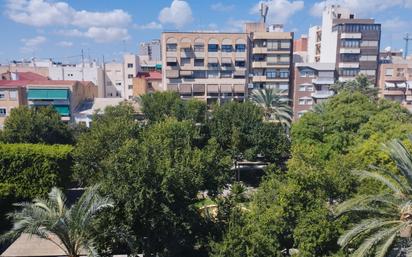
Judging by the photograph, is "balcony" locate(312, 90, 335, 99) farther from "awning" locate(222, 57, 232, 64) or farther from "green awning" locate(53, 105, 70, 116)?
"green awning" locate(53, 105, 70, 116)

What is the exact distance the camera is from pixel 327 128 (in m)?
36.8

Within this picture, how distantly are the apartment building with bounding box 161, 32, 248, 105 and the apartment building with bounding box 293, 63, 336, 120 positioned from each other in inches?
387

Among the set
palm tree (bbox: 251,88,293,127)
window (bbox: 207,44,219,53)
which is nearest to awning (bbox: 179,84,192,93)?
window (bbox: 207,44,219,53)

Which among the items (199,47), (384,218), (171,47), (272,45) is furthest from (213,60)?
(384,218)

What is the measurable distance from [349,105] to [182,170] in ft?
83.4

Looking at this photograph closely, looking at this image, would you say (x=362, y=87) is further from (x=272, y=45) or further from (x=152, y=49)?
(x=152, y=49)

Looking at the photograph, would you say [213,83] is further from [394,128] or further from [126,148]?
[126,148]

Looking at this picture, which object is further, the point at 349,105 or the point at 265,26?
the point at 265,26

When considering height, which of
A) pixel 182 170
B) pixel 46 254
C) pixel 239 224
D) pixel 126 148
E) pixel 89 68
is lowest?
pixel 46 254

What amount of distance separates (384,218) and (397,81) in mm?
59835

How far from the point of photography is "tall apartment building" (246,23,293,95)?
2534 inches

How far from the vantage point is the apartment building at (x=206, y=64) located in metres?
63.1

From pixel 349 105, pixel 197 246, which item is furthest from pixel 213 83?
pixel 197 246

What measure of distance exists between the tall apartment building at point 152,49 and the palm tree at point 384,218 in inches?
3464
